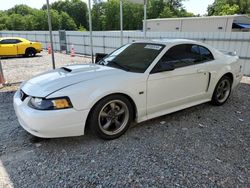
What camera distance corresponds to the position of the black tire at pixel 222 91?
4.47m

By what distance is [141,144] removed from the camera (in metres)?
3.11

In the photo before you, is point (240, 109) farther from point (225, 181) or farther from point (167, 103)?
point (225, 181)

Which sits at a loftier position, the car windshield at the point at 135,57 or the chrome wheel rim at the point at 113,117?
the car windshield at the point at 135,57

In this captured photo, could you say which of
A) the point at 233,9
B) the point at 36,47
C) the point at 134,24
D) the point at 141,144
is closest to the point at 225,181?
the point at 141,144

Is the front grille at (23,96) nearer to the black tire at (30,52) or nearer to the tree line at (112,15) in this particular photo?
the black tire at (30,52)

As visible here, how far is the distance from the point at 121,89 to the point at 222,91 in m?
2.70

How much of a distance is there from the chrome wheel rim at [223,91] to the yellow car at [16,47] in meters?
13.3

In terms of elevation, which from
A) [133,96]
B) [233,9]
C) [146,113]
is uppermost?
[233,9]

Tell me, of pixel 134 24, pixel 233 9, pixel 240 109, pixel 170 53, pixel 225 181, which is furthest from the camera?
pixel 134 24

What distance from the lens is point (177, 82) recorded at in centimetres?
363

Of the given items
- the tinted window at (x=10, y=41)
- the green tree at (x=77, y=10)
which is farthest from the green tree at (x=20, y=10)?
the tinted window at (x=10, y=41)

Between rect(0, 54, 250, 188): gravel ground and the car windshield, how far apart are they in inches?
40.6

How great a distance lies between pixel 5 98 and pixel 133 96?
3.76 metres

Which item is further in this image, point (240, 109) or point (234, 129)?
point (240, 109)
